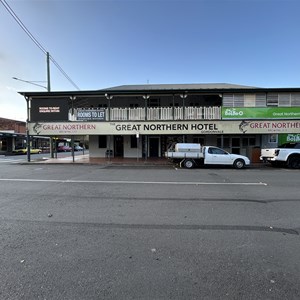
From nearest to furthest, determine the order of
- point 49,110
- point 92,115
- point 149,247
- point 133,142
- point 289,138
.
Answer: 1. point 149,247
2. point 92,115
3. point 49,110
4. point 289,138
5. point 133,142

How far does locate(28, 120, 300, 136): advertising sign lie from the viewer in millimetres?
21000

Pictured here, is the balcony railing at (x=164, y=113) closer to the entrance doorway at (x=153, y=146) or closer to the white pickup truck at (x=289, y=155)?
the entrance doorway at (x=153, y=146)

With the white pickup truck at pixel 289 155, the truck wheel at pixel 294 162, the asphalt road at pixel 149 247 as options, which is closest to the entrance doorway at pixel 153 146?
the white pickup truck at pixel 289 155

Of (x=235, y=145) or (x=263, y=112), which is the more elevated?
(x=263, y=112)

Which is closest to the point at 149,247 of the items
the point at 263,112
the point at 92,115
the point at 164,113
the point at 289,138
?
the point at 164,113

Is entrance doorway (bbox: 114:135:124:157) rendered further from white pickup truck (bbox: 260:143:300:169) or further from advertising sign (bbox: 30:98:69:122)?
white pickup truck (bbox: 260:143:300:169)

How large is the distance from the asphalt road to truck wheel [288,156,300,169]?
35.5 feet

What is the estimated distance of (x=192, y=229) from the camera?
5.21 m

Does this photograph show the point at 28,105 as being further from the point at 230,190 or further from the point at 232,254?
the point at 232,254

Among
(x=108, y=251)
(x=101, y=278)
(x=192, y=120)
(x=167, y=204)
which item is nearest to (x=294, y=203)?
(x=167, y=204)

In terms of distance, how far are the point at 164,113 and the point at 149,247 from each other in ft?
60.2

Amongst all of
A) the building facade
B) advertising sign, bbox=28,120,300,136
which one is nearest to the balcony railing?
the building facade

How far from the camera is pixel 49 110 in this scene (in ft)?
72.9

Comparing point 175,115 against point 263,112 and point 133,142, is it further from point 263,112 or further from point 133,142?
point 263,112
